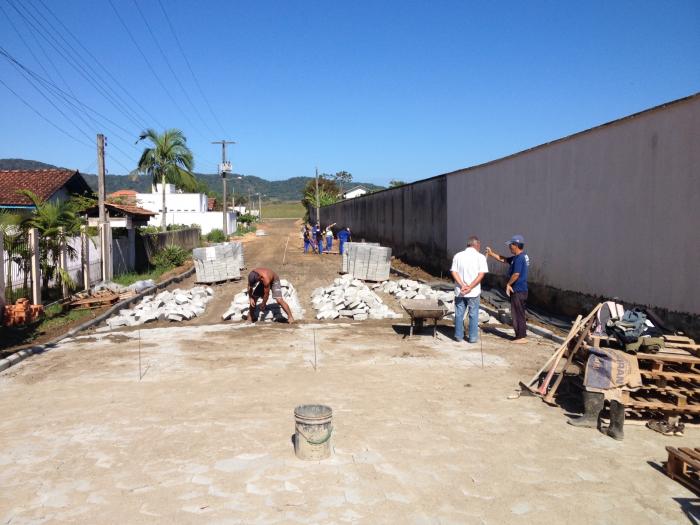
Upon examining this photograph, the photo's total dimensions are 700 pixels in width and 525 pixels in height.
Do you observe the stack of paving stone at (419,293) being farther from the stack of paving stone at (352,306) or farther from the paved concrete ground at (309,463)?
the paved concrete ground at (309,463)

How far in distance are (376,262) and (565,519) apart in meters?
15.1

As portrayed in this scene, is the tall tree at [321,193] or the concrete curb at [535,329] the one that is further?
the tall tree at [321,193]

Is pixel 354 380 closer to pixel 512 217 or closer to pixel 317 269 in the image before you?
pixel 512 217

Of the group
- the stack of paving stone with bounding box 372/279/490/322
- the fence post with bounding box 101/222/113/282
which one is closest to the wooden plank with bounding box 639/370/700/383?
the stack of paving stone with bounding box 372/279/490/322

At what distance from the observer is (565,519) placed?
3969mm

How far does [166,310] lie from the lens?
42.3 feet

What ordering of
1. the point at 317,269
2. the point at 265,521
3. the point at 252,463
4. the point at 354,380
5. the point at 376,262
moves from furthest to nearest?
the point at 317,269 → the point at 376,262 → the point at 354,380 → the point at 252,463 → the point at 265,521

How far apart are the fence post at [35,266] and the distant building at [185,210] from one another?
150 ft

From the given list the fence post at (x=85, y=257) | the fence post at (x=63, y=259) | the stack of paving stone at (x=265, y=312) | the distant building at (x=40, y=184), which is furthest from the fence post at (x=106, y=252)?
the distant building at (x=40, y=184)

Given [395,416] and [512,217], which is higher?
[512,217]

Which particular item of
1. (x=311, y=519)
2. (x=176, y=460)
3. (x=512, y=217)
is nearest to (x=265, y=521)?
(x=311, y=519)

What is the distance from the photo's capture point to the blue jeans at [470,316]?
31.6ft

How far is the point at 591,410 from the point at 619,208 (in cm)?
567

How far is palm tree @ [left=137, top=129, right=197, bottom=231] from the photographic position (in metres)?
35.3
